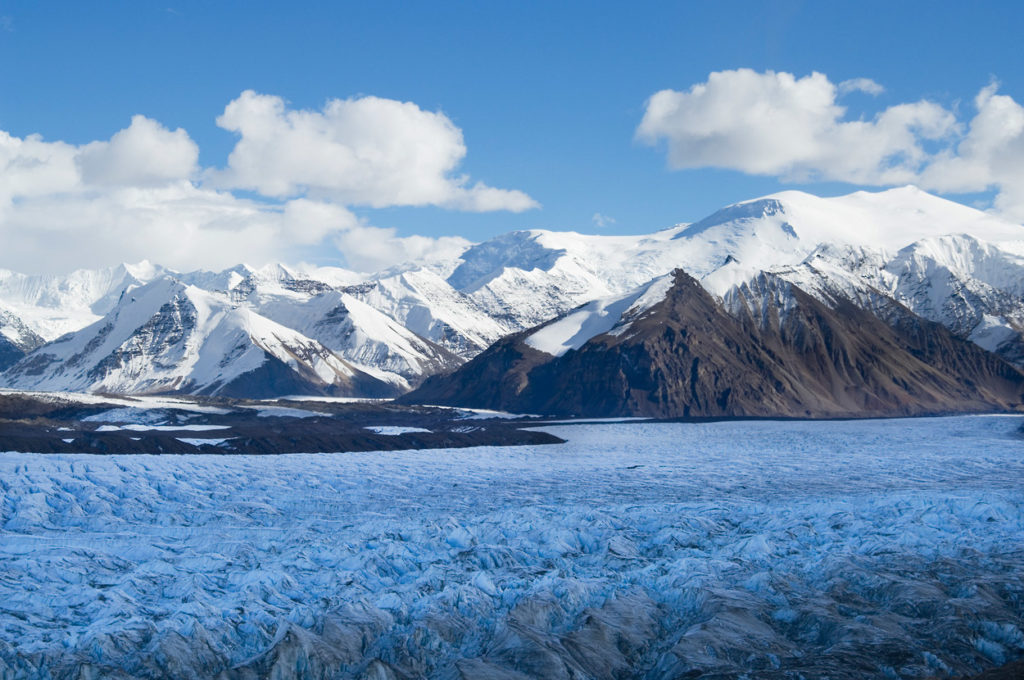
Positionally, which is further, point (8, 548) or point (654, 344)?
point (654, 344)

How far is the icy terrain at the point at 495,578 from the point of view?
1227 inches

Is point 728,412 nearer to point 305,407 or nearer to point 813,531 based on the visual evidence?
point 305,407

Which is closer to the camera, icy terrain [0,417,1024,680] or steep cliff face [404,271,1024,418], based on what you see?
icy terrain [0,417,1024,680]

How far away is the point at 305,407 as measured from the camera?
186625 millimetres

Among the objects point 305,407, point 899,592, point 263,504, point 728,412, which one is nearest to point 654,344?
point 728,412

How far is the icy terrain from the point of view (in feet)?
102

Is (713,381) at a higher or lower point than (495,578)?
higher

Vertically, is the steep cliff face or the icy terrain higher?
the steep cliff face

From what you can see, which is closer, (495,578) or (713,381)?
(495,578)

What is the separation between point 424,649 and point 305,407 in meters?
158

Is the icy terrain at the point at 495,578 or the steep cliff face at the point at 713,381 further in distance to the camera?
the steep cliff face at the point at 713,381

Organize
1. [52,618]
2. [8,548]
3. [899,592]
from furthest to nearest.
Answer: [8,548] < [899,592] < [52,618]

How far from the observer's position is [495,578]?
126ft

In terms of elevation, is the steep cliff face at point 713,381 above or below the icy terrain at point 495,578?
above
